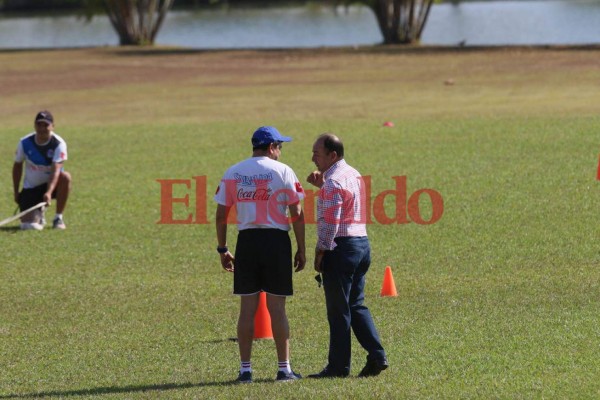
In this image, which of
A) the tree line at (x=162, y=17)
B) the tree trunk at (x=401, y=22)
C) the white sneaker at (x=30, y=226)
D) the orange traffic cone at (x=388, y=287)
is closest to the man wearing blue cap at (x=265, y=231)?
the orange traffic cone at (x=388, y=287)

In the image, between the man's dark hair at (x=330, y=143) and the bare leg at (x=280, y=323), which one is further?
the bare leg at (x=280, y=323)

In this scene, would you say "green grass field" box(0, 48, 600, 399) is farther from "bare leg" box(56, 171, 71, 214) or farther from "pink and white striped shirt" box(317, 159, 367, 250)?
"pink and white striped shirt" box(317, 159, 367, 250)

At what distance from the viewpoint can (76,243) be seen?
1462 centimetres

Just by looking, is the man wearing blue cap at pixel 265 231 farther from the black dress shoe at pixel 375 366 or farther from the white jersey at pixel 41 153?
the white jersey at pixel 41 153

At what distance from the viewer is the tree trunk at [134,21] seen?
2320 inches

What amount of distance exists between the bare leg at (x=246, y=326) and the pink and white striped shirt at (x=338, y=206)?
2.11ft

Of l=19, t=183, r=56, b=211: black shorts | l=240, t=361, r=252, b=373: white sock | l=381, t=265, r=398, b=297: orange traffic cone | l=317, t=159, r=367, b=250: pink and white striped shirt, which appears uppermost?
l=317, t=159, r=367, b=250: pink and white striped shirt

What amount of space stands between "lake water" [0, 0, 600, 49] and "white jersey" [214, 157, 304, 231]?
4822cm

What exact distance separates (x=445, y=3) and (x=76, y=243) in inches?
3109

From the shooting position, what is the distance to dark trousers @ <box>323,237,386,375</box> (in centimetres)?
821

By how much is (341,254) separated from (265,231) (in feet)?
1.85

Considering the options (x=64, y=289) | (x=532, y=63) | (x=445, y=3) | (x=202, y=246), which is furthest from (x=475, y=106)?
(x=445, y=3)
